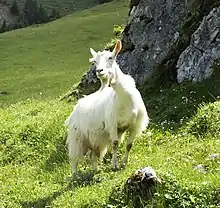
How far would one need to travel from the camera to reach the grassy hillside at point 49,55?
1275 inches

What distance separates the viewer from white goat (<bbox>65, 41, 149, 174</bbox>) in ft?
36.9

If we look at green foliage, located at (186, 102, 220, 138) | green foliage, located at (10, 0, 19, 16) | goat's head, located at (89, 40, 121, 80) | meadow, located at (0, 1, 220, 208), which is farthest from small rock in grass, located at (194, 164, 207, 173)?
green foliage, located at (10, 0, 19, 16)

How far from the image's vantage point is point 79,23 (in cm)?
5909

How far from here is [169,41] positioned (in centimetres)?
1795

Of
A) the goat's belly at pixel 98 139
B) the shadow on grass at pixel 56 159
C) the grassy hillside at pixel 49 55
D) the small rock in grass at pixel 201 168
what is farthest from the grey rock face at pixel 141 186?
the grassy hillside at pixel 49 55

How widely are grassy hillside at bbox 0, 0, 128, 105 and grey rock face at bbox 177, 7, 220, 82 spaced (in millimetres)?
12414

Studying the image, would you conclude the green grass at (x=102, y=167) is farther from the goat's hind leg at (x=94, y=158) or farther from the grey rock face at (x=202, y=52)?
the grey rock face at (x=202, y=52)

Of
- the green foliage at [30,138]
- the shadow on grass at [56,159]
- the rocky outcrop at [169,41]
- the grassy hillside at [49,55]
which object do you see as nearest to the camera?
the shadow on grass at [56,159]

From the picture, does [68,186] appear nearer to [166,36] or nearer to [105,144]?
[105,144]

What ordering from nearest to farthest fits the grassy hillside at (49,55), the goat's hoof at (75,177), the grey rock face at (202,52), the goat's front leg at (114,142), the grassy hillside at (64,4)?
the goat's front leg at (114,142) → the goat's hoof at (75,177) → the grey rock face at (202,52) → the grassy hillside at (49,55) → the grassy hillside at (64,4)

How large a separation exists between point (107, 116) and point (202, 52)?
17.4 feet

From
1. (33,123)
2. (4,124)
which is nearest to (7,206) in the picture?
(33,123)

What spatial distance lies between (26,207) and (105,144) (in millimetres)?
2410

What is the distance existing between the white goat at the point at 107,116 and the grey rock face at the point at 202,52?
13.7 ft
